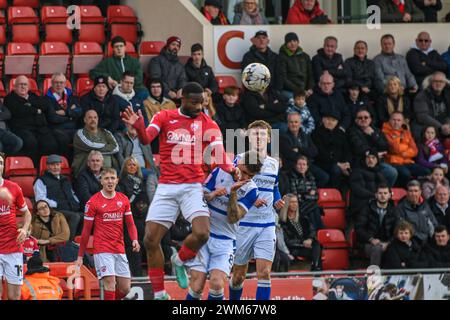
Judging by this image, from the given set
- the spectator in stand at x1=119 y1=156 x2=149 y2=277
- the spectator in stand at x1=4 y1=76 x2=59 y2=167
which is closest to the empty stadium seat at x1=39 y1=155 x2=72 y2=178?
the spectator in stand at x1=4 y1=76 x2=59 y2=167

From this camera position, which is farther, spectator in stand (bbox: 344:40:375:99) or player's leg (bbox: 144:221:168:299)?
spectator in stand (bbox: 344:40:375:99)

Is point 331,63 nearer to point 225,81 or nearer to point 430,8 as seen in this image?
point 225,81

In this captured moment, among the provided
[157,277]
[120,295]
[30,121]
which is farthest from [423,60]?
[157,277]

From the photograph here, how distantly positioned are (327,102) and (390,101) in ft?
4.27

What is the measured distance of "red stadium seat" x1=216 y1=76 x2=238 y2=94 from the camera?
20.1 metres

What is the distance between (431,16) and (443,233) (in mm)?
5245

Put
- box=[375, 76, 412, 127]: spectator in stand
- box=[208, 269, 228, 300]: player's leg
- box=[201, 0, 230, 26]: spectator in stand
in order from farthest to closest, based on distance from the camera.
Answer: box=[201, 0, 230, 26]: spectator in stand, box=[375, 76, 412, 127]: spectator in stand, box=[208, 269, 228, 300]: player's leg

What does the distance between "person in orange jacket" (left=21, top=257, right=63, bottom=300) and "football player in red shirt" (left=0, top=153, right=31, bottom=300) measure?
1.28 feet

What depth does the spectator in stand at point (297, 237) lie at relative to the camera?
17.8 meters

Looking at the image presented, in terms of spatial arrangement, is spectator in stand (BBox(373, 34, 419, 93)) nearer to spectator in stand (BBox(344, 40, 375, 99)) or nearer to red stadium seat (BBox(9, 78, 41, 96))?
spectator in stand (BBox(344, 40, 375, 99))

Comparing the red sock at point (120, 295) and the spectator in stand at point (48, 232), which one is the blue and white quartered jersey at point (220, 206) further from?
the spectator in stand at point (48, 232)

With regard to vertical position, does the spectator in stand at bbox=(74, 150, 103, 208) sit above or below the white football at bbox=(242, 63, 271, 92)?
→ below

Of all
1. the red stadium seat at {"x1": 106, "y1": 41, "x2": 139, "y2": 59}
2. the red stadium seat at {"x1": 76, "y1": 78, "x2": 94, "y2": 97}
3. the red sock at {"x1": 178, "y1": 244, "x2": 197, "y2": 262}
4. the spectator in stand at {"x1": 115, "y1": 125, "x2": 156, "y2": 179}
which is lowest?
the red sock at {"x1": 178, "y1": 244, "x2": 197, "y2": 262}

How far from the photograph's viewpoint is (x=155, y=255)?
12.5 m
